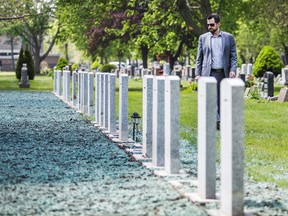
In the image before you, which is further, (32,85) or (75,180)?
(32,85)

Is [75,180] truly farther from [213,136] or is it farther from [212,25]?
[212,25]

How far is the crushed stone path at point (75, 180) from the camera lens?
7.25 metres

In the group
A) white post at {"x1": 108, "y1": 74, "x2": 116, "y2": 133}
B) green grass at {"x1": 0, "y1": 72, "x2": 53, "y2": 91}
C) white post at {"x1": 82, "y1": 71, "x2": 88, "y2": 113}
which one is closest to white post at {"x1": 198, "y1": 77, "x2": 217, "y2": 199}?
white post at {"x1": 108, "y1": 74, "x2": 116, "y2": 133}

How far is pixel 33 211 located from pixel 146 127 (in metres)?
4.10

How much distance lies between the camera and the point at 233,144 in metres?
6.70

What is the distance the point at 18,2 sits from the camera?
4638 cm

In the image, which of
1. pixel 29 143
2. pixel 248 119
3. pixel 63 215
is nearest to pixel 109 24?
pixel 248 119

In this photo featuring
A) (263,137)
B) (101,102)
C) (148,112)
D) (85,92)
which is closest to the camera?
(148,112)

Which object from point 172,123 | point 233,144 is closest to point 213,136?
point 233,144

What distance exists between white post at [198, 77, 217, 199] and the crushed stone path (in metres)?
0.24

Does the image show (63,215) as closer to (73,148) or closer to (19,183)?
(19,183)

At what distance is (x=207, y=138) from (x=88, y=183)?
5.73 feet

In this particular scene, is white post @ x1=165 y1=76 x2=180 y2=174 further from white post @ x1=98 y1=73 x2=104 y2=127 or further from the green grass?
the green grass

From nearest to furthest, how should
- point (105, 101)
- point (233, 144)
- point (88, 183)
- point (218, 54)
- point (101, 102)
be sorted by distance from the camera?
point (233, 144), point (88, 183), point (218, 54), point (105, 101), point (101, 102)
